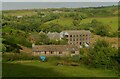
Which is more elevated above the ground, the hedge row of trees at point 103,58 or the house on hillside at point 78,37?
the house on hillside at point 78,37

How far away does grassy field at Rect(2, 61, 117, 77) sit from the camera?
23969 millimetres

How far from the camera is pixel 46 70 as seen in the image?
26000 millimetres

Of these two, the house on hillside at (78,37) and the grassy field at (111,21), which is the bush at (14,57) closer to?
the house on hillside at (78,37)

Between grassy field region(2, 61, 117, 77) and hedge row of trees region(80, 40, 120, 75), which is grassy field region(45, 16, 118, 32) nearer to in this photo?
hedge row of trees region(80, 40, 120, 75)

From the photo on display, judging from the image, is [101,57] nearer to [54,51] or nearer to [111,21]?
[54,51]

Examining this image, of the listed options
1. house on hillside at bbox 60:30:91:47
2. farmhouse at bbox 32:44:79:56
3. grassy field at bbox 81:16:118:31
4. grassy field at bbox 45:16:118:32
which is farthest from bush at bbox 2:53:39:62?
grassy field at bbox 81:16:118:31

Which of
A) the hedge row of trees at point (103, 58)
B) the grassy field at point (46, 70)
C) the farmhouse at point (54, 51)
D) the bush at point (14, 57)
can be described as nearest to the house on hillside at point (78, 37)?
the farmhouse at point (54, 51)

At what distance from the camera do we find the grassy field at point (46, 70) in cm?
2397

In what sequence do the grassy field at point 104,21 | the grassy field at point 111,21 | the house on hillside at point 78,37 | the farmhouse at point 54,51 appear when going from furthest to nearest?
the grassy field at point 104,21
the grassy field at point 111,21
the house on hillside at point 78,37
the farmhouse at point 54,51

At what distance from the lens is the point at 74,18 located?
70625mm

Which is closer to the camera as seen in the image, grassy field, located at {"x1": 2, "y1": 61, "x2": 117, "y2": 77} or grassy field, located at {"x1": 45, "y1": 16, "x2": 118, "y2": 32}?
grassy field, located at {"x1": 2, "y1": 61, "x2": 117, "y2": 77}

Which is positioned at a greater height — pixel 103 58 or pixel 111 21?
pixel 111 21

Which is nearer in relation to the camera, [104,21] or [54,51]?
[54,51]

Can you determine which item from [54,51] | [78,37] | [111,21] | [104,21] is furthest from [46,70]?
[104,21]
